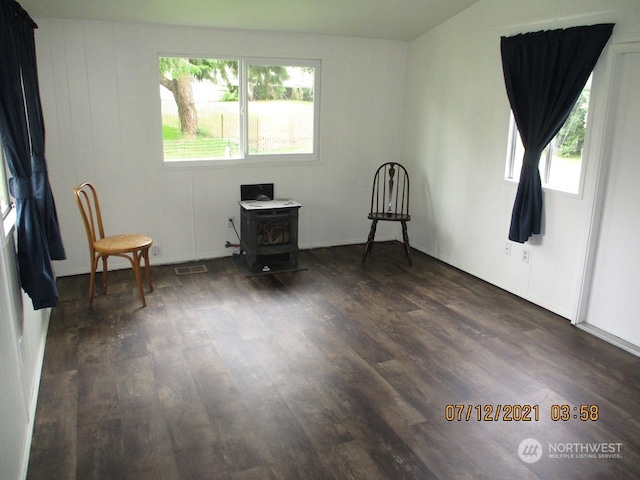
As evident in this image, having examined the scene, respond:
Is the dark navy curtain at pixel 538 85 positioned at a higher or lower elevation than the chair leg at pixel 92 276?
higher

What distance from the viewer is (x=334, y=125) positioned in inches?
213

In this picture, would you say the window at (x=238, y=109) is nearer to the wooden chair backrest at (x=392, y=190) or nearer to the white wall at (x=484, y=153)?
the wooden chair backrest at (x=392, y=190)

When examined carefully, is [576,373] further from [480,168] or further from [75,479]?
[75,479]

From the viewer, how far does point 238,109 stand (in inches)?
197

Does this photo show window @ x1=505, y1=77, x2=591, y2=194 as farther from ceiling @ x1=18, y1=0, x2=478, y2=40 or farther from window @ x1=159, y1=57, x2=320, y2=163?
window @ x1=159, y1=57, x2=320, y2=163

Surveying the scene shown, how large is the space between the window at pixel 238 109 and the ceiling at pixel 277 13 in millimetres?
371

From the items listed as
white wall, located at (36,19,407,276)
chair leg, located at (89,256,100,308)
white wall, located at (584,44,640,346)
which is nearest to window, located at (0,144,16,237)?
chair leg, located at (89,256,100,308)

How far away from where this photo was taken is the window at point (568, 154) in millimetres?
3695

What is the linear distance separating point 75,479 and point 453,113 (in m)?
4.16

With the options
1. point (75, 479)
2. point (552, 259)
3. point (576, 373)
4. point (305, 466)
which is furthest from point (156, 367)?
point (552, 259)

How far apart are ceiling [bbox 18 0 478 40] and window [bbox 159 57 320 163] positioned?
1.22ft

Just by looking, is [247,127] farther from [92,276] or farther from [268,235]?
[92,276]

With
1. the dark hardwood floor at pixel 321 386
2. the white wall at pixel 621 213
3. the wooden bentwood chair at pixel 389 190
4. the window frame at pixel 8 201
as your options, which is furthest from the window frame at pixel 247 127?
the white wall at pixel 621 213

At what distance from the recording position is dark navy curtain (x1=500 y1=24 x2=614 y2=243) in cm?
352
